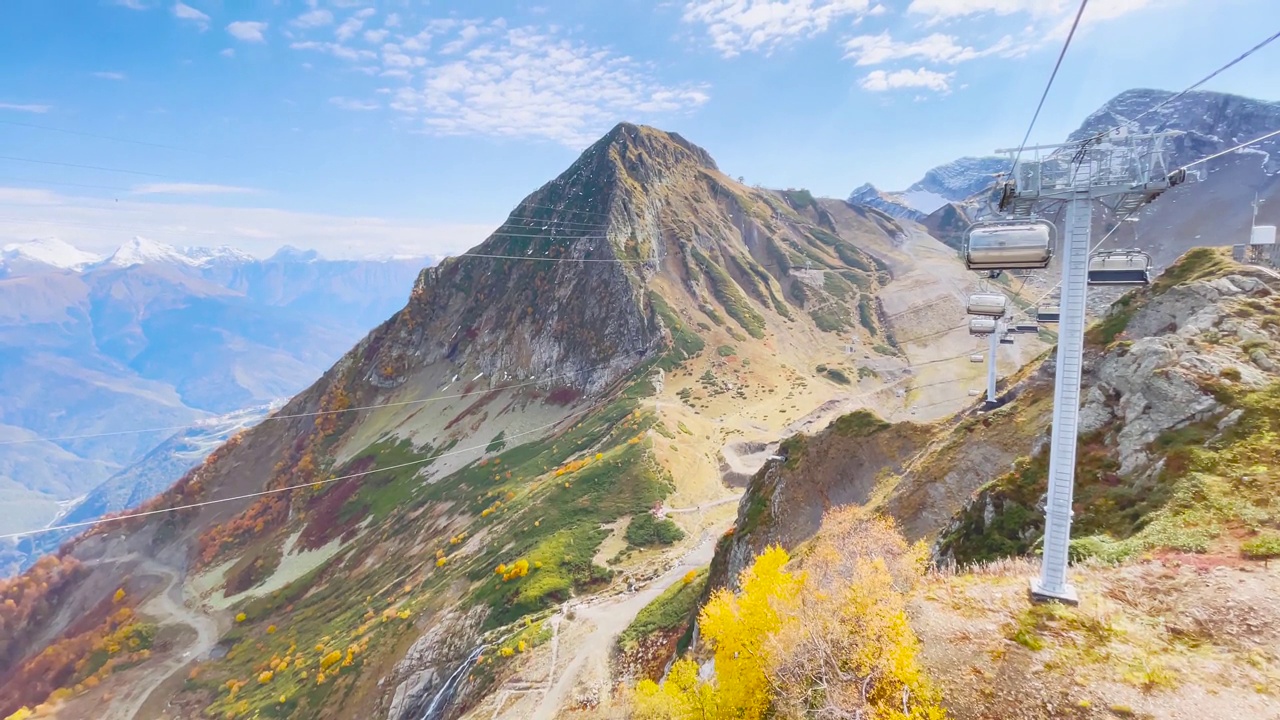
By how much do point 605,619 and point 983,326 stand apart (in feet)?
132

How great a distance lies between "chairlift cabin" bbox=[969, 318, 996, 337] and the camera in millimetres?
38084

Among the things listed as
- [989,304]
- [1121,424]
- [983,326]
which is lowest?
[1121,424]

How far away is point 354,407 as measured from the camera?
150 m

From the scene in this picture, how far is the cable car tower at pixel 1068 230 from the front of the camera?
15.9 metres

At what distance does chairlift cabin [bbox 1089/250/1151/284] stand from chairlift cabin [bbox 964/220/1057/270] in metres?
9.67

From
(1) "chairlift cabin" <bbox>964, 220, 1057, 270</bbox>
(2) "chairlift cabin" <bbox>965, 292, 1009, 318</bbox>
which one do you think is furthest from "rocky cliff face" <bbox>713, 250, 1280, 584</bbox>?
(1) "chairlift cabin" <bbox>964, 220, 1057, 270</bbox>

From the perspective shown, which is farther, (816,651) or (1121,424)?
(1121,424)

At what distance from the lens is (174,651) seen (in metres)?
93.6

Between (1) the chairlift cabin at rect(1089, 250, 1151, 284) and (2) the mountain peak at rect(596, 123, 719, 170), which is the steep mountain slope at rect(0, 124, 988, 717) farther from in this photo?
(1) the chairlift cabin at rect(1089, 250, 1151, 284)

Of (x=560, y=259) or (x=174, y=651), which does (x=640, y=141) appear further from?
(x=174, y=651)

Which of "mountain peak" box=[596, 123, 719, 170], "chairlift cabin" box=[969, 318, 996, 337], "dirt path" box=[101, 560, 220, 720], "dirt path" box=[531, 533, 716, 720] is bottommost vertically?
"dirt path" box=[101, 560, 220, 720]

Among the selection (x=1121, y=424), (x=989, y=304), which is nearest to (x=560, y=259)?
(x=989, y=304)

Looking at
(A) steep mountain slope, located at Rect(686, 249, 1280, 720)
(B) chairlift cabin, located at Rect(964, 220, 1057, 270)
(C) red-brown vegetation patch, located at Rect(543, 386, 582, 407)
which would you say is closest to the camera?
(A) steep mountain slope, located at Rect(686, 249, 1280, 720)

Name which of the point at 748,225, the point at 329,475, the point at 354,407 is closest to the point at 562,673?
the point at 329,475
